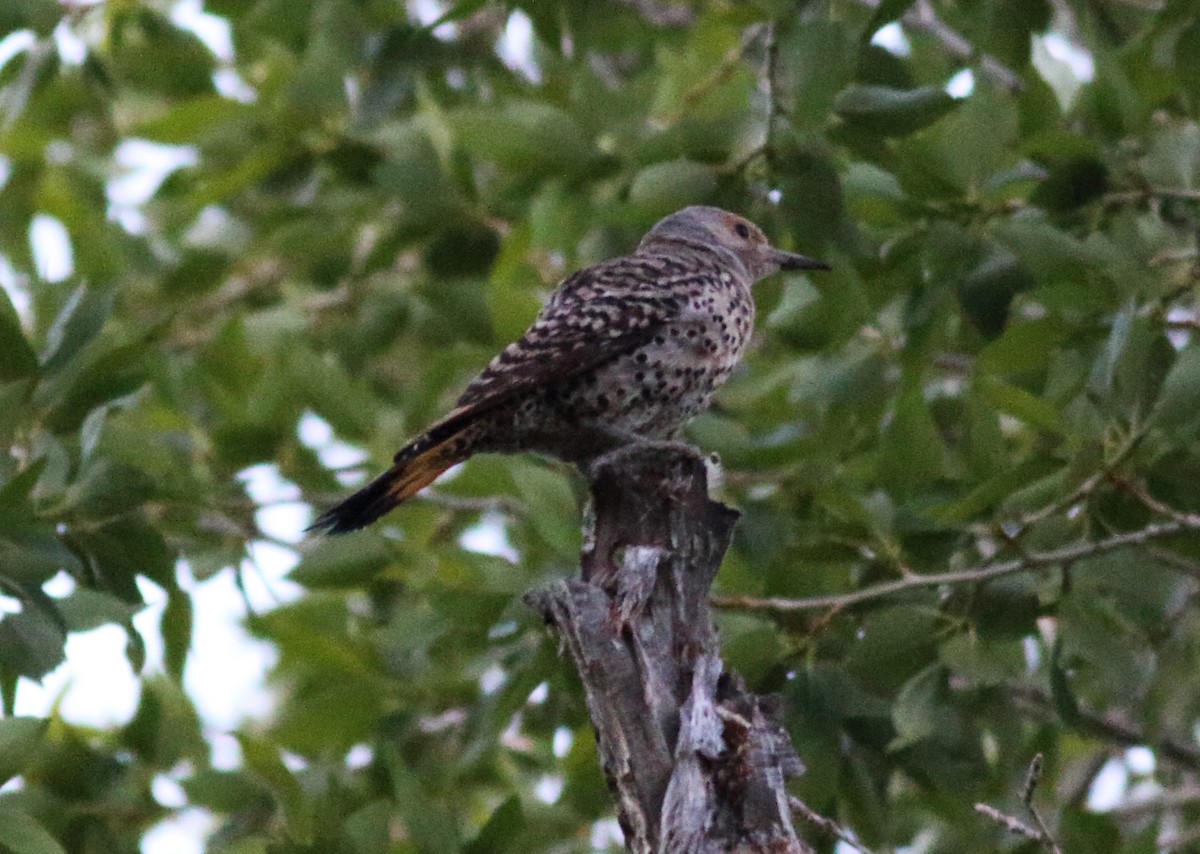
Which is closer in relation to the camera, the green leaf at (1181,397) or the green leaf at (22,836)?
the green leaf at (22,836)

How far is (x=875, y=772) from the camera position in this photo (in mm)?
5676

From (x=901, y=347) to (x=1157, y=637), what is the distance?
4.03 feet

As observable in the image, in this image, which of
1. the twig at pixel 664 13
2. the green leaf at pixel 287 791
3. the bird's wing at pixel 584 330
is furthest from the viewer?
the twig at pixel 664 13

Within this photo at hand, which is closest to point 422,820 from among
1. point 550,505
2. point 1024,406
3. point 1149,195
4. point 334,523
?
point 334,523

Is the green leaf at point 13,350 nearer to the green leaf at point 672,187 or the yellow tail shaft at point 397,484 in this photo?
the yellow tail shaft at point 397,484

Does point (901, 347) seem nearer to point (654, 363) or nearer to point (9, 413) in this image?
point (654, 363)

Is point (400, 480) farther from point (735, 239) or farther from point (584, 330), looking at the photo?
point (735, 239)

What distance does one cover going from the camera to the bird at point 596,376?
5062mm

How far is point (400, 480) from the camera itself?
16.4 ft

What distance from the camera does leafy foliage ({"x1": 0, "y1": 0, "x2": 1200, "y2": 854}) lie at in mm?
5129

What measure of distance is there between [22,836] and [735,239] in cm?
319

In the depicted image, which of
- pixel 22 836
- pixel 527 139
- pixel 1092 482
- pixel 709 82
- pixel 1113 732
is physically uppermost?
pixel 527 139

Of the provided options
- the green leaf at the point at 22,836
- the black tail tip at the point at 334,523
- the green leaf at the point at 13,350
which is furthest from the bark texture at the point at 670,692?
the green leaf at the point at 13,350

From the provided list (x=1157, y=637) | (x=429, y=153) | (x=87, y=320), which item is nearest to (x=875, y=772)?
(x=1157, y=637)
